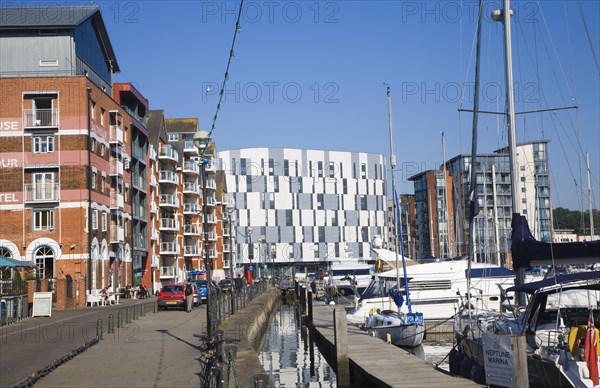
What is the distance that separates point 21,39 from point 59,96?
7.01 meters

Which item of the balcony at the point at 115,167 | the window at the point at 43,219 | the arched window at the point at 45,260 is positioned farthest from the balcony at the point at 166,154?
the arched window at the point at 45,260

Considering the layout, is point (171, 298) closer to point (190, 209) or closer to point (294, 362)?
point (294, 362)

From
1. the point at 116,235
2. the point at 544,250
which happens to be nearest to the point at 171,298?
the point at 116,235

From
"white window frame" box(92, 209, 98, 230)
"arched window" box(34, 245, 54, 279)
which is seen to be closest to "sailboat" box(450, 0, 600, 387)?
"arched window" box(34, 245, 54, 279)

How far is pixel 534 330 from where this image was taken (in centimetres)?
1838

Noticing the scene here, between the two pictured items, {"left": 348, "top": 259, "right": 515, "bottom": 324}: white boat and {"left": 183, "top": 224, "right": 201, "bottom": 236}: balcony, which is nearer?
{"left": 348, "top": 259, "right": 515, "bottom": 324}: white boat

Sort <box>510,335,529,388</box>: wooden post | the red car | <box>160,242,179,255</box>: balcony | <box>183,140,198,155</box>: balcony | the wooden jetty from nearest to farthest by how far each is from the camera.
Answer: <box>510,335,529,388</box>: wooden post < the wooden jetty < the red car < <box>160,242,179,255</box>: balcony < <box>183,140,198,155</box>: balcony

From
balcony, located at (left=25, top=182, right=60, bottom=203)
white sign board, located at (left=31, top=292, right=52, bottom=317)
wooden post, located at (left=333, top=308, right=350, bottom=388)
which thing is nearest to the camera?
wooden post, located at (left=333, top=308, right=350, bottom=388)

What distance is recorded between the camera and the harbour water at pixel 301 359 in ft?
87.2

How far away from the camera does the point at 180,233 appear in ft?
336

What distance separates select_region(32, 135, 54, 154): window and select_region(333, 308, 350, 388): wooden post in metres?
38.5

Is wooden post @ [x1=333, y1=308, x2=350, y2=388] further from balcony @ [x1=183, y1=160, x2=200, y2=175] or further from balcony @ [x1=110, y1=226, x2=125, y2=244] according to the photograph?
balcony @ [x1=183, y1=160, x2=200, y2=175]

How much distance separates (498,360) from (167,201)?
80.6 metres

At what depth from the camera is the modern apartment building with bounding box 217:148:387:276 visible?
141 metres
